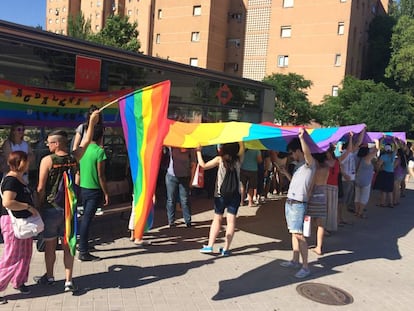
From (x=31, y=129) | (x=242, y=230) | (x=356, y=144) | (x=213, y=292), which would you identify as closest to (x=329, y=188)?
(x=356, y=144)

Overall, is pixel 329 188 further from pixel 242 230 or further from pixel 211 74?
pixel 211 74

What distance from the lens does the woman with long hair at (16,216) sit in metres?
4.30

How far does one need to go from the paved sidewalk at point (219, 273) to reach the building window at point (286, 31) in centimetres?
3905

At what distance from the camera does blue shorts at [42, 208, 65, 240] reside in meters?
4.65

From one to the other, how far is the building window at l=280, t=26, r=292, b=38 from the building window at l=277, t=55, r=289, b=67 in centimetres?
213

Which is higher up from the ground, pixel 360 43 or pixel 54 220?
pixel 360 43

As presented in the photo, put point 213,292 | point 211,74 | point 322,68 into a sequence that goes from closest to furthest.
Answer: point 213,292, point 211,74, point 322,68

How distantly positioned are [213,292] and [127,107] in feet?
8.18

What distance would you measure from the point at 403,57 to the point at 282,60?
11.6m

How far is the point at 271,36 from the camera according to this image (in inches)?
1810

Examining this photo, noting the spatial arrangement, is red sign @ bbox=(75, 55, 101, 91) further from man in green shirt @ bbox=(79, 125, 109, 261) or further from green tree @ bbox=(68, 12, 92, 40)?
green tree @ bbox=(68, 12, 92, 40)

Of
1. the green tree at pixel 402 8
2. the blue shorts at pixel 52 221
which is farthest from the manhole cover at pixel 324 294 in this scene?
the green tree at pixel 402 8

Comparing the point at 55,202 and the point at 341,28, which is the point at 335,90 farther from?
the point at 55,202

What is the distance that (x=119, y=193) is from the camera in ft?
27.3
